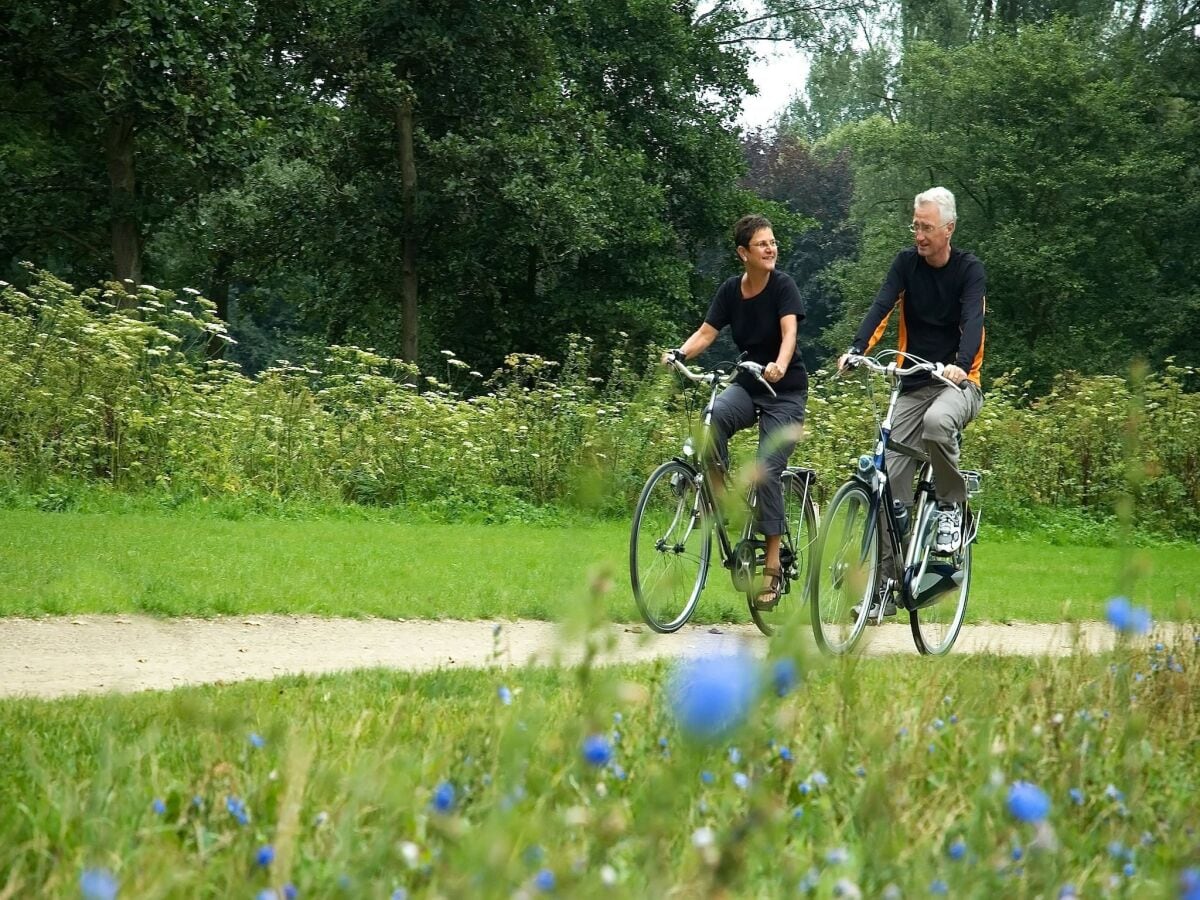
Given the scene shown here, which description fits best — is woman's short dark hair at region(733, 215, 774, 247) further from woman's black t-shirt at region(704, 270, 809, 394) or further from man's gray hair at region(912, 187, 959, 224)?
man's gray hair at region(912, 187, 959, 224)

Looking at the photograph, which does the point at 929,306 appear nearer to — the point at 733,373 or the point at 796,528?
the point at 733,373

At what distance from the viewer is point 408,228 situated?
29703 millimetres

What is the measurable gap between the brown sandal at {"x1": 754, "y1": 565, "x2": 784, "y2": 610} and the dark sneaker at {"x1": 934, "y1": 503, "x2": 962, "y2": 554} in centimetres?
88

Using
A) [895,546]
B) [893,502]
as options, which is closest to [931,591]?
[895,546]

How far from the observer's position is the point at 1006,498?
16828mm

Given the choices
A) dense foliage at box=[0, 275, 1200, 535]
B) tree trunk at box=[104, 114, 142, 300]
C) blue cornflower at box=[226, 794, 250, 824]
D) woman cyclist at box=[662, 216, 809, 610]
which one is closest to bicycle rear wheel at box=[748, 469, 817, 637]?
woman cyclist at box=[662, 216, 809, 610]

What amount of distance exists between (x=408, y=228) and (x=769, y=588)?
23000 millimetres

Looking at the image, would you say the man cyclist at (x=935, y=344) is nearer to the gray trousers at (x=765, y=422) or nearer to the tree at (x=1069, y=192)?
the gray trousers at (x=765, y=422)

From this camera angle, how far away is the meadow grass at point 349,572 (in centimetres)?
787

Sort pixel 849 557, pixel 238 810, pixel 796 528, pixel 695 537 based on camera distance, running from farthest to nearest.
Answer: pixel 796 528, pixel 695 537, pixel 849 557, pixel 238 810

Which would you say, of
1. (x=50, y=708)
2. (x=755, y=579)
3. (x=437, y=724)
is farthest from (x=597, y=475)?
(x=755, y=579)

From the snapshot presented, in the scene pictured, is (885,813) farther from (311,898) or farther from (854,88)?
(854,88)

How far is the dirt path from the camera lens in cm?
600

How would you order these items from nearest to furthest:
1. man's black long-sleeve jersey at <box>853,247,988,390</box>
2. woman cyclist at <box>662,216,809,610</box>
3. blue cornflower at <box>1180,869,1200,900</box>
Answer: blue cornflower at <box>1180,869,1200,900</box> < man's black long-sleeve jersey at <box>853,247,988,390</box> < woman cyclist at <box>662,216,809,610</box>
